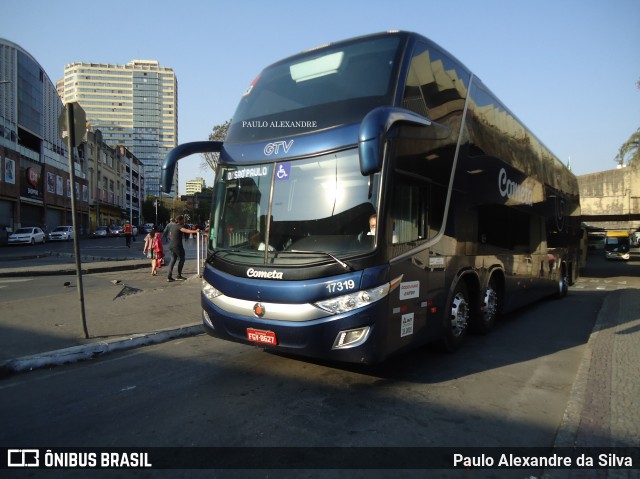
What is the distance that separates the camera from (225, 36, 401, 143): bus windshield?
4484mm

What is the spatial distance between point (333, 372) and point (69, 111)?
5286mm

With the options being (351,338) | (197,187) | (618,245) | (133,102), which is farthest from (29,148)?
(133,102)

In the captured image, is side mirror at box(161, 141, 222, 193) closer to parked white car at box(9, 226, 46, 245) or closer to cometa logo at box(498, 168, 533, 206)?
cometa logo at box(498, 168, 533, 206)

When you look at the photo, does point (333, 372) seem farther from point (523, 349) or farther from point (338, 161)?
point (523, 349)

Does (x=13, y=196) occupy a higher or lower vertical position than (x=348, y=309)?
higher

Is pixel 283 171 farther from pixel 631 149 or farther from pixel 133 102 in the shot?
pixel 133 102

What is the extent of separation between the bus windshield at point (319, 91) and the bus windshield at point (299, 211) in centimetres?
49

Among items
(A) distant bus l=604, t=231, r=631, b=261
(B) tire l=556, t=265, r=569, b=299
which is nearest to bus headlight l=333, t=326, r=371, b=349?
(B) tire l=556, t=265, r=569, b=299

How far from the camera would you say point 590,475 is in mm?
2814

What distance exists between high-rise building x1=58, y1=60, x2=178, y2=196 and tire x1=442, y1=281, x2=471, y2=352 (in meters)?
152

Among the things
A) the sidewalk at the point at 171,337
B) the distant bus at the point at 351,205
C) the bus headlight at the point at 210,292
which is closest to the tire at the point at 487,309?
the distant bus at the point at 351,205

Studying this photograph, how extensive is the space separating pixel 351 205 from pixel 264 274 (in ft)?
3.80

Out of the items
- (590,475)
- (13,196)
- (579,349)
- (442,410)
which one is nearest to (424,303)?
(442,410)

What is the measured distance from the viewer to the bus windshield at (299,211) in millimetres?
4148
